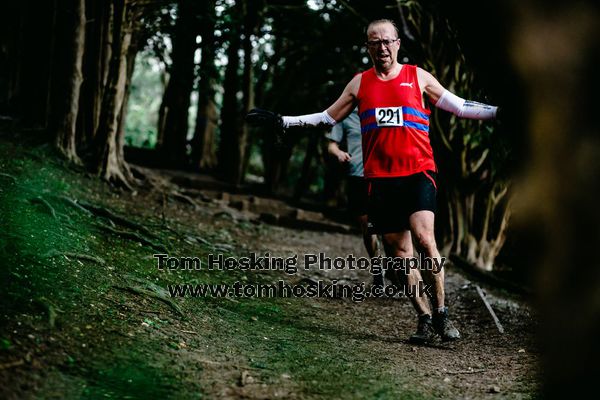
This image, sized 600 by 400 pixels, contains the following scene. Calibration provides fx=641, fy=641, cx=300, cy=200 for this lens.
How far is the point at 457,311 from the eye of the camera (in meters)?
7.27

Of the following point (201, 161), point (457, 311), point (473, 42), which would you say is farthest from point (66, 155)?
point (201, 161)

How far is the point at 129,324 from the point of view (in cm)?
408

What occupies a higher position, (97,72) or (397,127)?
(97,72)

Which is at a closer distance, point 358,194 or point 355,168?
point 355,168

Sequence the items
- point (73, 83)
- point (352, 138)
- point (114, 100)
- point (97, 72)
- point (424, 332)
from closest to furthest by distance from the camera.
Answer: point (424, 332)
point (352, 138)
point (73, 83)
point (114, 100)
point (97, 72)

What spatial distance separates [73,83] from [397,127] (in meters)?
5.92

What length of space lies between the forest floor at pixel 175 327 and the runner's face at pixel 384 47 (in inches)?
86.1

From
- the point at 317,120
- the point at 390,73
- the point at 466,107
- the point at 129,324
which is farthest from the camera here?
the point at 317,120

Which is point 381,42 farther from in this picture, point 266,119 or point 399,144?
point 266,119

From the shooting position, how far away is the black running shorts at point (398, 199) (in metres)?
4.81

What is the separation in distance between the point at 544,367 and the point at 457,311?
564 cm

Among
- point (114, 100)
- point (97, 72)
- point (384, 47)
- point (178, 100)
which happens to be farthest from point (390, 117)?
point (178, 100)

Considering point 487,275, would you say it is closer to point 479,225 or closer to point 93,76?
point 479,225

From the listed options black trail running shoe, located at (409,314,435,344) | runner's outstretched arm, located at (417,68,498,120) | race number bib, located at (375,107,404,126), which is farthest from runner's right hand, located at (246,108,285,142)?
black trail running shoe, located at (409,314,435,344)
